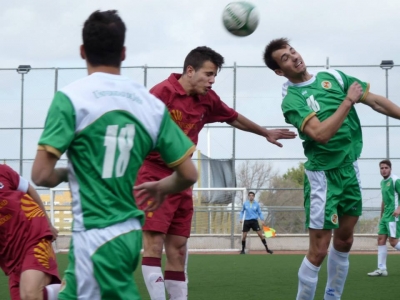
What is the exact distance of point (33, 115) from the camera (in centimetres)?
2742

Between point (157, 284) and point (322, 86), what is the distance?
214cm

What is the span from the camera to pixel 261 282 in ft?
40.3

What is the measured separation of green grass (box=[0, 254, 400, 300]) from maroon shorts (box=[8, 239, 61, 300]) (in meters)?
3.75

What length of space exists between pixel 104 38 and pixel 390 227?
1255 centimetres

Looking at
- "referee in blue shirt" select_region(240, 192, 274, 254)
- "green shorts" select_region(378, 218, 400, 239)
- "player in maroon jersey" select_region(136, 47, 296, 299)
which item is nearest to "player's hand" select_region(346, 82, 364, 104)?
"player in maroon jersey" select_region(136, 47, 296, 299)

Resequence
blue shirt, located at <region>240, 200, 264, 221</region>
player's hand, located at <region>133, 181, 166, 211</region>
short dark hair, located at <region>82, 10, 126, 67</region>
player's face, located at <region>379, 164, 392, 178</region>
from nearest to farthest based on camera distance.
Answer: short dark hair, located at <region>82, 10, 126, 67</region>
player's hand, located at <region>133, 181, 166, 211</region>
player's face, located at <region>379, 164, 392, 178</region>
blue shirt, located at <region>240, 200, 264, 221</region>

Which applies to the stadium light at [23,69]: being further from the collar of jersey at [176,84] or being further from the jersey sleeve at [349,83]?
the jersey sleeve at [349,83]

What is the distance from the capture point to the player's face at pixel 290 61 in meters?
6.84

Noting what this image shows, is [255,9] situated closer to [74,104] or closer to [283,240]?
[74,104]

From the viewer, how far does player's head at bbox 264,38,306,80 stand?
22.5 feet

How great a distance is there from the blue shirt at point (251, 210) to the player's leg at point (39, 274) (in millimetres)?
18849

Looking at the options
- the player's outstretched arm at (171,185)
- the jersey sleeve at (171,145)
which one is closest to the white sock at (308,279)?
the player's outstretched arm at (171,185)

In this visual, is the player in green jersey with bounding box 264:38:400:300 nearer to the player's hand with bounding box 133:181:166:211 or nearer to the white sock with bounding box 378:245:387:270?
the player's hand with bounding box 133:181:166:211

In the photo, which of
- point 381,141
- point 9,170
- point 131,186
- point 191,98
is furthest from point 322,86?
point 381,141
